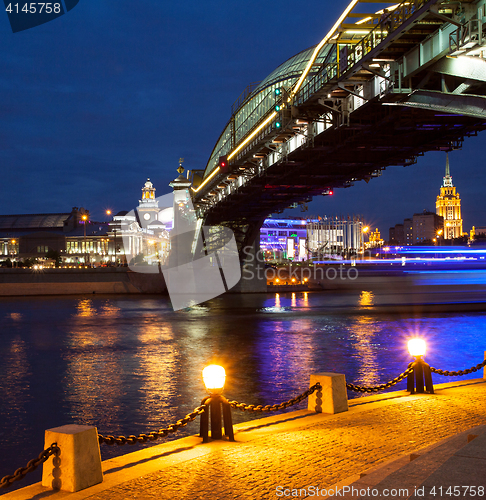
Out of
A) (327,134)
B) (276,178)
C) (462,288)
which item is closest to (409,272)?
(462,288)

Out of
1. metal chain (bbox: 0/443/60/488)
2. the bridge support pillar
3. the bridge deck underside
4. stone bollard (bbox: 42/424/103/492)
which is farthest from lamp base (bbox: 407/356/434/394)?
the bridge support pillar

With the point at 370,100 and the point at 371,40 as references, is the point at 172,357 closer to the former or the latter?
the point at 370,100

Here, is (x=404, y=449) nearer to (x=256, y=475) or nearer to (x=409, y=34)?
(x=256, y=475)

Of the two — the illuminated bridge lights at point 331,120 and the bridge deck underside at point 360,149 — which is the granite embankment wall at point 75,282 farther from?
the bridge deck underside at point 360,149

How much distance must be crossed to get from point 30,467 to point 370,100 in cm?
1638

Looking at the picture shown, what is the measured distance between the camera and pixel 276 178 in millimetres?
36375

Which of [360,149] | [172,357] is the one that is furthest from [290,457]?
[360,149]

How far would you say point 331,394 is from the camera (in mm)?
9836

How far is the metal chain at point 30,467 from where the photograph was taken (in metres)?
5.84

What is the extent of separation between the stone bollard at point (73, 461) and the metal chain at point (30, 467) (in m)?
0.08

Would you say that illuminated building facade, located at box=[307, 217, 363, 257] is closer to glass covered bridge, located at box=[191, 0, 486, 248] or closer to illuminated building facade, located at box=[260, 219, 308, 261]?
illuminated building facade, located at box=[260, 219, 308, 261]

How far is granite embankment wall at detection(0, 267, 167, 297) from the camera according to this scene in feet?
255

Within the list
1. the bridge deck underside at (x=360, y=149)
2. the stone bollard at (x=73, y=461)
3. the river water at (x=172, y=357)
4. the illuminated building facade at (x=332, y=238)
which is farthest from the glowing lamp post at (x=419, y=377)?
the illuminated building facade at (x=332, y=238)

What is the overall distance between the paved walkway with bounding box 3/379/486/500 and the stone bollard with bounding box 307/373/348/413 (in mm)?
181
